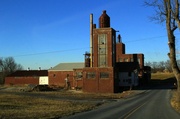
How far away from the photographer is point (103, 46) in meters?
70.9

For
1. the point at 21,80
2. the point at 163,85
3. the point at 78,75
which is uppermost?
the point at 78,75

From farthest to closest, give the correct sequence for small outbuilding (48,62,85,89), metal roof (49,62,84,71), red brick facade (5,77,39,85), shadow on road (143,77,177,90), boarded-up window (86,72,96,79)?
red brick facade (5,77,39,85) < metal roof (49,62,84,71) < small outbuilding (48,62,85,89) < shadow on road (143,77,177,90) < boarded-up window (86,72,96,79)

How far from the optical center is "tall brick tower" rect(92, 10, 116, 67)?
70000 millimetres

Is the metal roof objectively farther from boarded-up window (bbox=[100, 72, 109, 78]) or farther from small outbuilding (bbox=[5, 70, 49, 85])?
boarded-up window (bbox=[100, 72, 109, 78])

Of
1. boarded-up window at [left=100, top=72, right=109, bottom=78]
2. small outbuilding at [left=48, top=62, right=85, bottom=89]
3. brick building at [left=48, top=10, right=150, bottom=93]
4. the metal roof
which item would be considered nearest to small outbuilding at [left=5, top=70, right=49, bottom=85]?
small outbuilding at [left=48, top=62, right=85, bottom=89]

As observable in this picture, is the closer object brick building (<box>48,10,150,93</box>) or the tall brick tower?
brick building (<box>48,10,150,93</box>)

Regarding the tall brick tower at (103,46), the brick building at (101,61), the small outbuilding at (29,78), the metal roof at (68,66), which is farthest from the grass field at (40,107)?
the small outbuilding at (29,78)

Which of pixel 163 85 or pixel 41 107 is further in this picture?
pixel 163 85

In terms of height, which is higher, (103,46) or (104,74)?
(103,46)

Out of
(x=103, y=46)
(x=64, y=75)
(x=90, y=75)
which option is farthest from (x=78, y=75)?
(x=103, y=46)

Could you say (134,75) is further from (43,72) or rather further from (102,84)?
(43,72)

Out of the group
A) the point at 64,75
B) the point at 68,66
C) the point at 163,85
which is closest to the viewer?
the point at 64,75

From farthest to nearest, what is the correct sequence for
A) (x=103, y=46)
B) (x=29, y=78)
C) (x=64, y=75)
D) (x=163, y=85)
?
(x=29, y=78) < (x=163, y=85) < (x=64, y=75) < (x=103, y=46)

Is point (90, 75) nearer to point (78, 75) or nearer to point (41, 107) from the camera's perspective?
point (78, 75)
